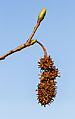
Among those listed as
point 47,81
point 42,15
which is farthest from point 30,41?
point 47,81

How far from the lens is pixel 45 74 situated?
518 cm

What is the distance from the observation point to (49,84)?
506 centimetres

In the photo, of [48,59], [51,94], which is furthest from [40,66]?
[51,94]

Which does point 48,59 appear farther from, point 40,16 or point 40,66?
point 40,16

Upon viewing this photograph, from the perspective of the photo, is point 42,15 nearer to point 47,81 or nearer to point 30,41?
point 30,41

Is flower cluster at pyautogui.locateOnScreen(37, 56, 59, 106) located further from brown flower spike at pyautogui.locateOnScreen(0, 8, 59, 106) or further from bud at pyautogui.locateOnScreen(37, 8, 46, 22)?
bud at pyautogui.locateOnScreen(37, 8, 46, 22)

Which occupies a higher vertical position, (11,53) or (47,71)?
(11,53)

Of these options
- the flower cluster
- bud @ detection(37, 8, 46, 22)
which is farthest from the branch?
the flower cluster

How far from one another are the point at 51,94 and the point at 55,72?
366 millimetres

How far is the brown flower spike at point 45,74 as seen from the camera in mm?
4986

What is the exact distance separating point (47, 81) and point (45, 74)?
0.44 feet

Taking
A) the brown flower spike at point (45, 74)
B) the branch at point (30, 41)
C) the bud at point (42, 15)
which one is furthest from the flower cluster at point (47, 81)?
the bud at point (42, 15)

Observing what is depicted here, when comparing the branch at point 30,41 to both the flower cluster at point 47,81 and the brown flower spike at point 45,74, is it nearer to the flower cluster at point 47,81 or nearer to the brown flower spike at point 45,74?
the brown flower spike at point 45,74

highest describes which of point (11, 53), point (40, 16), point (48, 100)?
point (40, 16)
